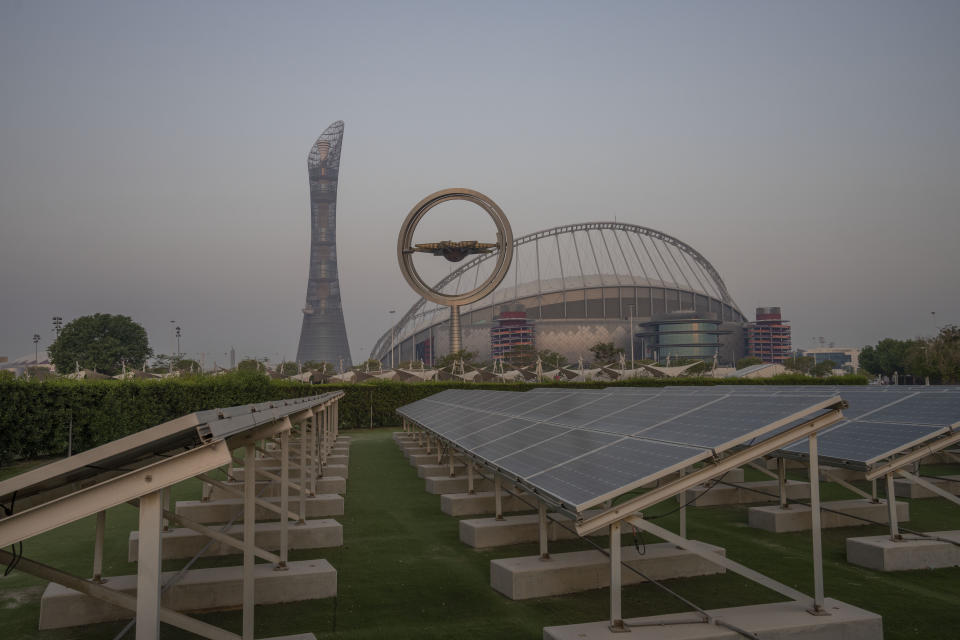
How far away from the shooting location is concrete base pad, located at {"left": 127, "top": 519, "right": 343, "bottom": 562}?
38.9 feet

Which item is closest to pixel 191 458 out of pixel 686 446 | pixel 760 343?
pixel 686 446

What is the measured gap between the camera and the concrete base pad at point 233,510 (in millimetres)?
14375

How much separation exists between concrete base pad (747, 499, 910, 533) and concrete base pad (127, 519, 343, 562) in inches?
321

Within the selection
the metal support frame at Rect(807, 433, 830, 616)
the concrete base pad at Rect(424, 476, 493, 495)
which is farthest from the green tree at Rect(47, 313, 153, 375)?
the metal support frame at Rect(807, 433, 830, 616)

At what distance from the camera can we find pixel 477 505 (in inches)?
620

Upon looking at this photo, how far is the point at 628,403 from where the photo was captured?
44.3 feet

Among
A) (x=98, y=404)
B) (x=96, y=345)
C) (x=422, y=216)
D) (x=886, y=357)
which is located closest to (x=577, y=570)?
(x=98, y=404)

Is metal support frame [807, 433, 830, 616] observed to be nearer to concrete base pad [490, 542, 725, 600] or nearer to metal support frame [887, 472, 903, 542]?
concrete base pad [490, 542, 725, 600]

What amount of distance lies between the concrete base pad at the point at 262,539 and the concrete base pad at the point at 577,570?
3.83 metres

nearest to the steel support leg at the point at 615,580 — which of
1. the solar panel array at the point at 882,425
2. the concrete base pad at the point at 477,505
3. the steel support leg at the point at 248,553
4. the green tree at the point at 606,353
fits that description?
the solar panel array at the point at 882,425

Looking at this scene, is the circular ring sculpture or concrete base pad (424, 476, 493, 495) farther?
the circular ring sculpture

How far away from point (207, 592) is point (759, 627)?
22.2 ft

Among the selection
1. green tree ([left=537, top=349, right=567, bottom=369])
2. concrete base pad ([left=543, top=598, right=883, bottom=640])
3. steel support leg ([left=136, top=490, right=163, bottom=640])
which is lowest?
concrete base pad ([left=543, top=598, right=883, bottom=640])

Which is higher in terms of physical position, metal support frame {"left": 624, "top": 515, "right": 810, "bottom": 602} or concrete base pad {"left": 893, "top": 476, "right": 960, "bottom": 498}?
metal support frame {"left": 624, "top": 515, "right": 810, "bottom": 602}
